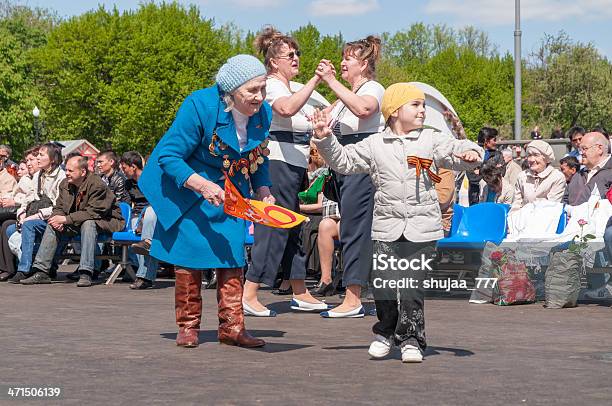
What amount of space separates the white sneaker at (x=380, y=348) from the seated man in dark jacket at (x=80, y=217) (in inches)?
295

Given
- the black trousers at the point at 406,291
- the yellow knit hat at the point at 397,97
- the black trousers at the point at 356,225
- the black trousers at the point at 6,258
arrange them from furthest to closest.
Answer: the black trousers at the point at 6,258 < the black trousers at the point at 356,225 < the yellow knit hat at the point at 397,97 < the black trousers at the point at 406,291

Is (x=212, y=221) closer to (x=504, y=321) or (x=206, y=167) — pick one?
(x=206, y=167)

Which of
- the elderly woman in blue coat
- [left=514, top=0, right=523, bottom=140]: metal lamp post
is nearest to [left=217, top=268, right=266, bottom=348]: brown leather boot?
the elderly woman in blue coat

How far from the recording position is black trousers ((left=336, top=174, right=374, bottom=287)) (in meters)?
9.20

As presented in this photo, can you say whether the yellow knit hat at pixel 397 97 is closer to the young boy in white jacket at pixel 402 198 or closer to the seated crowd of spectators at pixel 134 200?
the young boy in white jacket at pixel 402 198

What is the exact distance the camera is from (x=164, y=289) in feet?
43.2

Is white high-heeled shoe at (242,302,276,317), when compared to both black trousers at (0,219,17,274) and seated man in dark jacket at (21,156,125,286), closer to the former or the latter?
seated man in dark jacket at (21,156,125,286)

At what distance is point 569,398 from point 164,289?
8.25 m

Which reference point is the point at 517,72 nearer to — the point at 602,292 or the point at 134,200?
the point at 134,200

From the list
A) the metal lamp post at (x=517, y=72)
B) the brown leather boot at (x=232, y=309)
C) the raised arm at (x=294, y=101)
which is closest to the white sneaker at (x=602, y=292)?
the raised arm at (x=294, y=101)

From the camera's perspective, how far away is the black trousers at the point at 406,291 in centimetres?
686

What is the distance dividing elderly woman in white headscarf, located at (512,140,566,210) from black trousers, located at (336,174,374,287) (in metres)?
3.49

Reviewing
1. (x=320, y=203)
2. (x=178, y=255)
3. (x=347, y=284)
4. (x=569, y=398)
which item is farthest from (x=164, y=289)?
(x=569, y=398)

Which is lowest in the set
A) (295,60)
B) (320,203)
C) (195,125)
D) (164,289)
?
(164,289)
